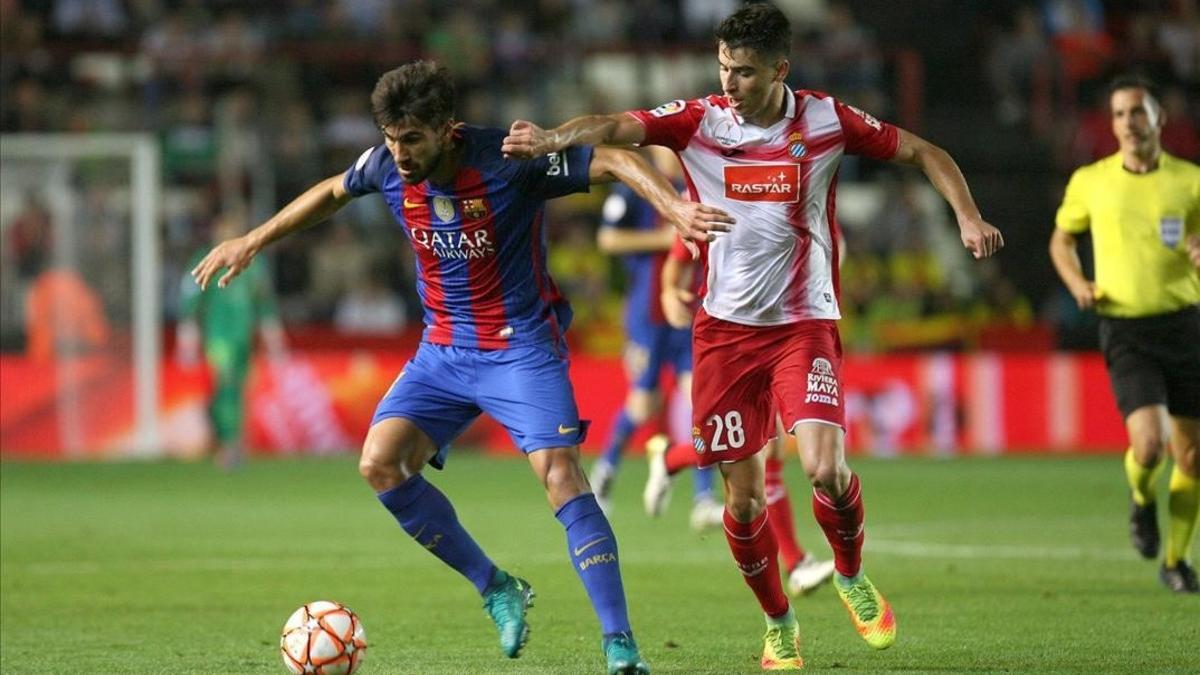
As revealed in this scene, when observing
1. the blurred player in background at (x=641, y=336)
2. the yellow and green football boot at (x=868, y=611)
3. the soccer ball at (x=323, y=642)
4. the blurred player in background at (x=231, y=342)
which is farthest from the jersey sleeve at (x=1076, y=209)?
the blurred player in background at (x=231, y=342)

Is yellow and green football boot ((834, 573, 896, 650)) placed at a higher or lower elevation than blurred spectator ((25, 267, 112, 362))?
lower

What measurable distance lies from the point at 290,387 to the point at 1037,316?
933 cm

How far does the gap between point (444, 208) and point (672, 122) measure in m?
0.89

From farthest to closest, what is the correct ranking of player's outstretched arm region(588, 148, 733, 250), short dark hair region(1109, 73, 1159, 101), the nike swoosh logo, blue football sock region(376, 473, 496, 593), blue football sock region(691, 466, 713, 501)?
blue football sock region(691, 466, 713, 501)
short dark hair region(1109, 73, 1159, 101)
blue football sock region(376, 473, 496, 593)
the nike swoosh logo
player's outstretched arm region(588, 148, 733, 250)

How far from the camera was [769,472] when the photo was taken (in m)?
9.39

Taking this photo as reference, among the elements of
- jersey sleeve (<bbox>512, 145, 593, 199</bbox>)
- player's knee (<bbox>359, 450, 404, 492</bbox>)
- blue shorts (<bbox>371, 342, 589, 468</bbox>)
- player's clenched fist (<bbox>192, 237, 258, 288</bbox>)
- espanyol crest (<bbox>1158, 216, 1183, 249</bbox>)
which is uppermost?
jersey sleeve (<bbox>512, 145, 593, 199</bbox>)

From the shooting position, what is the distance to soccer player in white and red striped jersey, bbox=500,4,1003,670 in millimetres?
7078

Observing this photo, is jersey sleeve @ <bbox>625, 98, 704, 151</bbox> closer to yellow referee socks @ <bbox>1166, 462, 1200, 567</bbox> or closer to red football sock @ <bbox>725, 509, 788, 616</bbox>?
red football sock @ <bbox>725, 509, 788, 616</bbox>

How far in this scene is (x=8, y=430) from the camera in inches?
774

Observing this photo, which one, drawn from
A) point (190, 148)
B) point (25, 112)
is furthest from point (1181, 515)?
point (25, 112)

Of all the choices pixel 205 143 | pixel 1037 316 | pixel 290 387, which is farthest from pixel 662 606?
pixel 1037 316

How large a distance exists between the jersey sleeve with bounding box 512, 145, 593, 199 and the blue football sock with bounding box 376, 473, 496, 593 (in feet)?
3.85

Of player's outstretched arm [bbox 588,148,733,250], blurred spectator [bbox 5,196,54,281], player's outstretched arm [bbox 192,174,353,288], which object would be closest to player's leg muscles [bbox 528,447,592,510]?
player's outstretched arm [bbox 588,148,733,250]

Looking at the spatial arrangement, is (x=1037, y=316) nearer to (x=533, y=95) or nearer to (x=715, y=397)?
(x=533, y=95)
